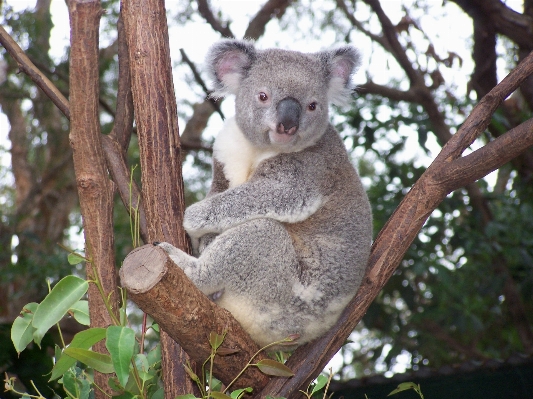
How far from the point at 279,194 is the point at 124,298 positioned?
865mm

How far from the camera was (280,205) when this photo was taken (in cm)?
275

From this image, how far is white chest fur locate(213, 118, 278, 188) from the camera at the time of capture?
121 inches

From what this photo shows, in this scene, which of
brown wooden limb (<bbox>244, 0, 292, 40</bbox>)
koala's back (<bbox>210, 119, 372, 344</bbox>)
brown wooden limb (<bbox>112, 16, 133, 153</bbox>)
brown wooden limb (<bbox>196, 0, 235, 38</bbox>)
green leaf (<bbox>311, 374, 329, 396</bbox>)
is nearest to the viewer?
green leaf (<bbox>311, 374, 329, 396</bbox>)

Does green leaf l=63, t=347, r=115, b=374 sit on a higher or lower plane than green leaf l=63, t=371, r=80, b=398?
higher

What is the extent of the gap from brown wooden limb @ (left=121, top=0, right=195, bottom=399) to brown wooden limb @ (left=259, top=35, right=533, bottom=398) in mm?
532

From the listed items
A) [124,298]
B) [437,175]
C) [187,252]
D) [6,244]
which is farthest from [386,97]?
[6,244]

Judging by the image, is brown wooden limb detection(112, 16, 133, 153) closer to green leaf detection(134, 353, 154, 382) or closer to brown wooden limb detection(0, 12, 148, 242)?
brown wooden limb detection(0, 12, 148, 242)

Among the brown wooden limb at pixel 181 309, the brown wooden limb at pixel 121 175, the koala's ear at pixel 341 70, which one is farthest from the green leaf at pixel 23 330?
the koala's ear at pixel 341 70

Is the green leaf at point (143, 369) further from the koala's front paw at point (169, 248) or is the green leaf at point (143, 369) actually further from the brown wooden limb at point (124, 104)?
the brown wooden limb at point (124, 104)

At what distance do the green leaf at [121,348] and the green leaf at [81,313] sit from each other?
69cm

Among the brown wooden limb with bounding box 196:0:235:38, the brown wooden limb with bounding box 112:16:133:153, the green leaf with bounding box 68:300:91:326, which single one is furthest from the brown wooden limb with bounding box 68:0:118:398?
the brown wooden limb with bounding box 196:0:235:38

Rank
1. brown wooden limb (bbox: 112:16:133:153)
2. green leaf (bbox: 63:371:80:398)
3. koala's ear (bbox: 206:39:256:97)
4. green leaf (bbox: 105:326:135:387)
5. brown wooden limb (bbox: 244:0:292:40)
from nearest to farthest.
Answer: green leaf (bbox: 105:326:135:387) < green leaf (bbox: 63:371:80:398) < brown wooden limb (bbox: 112:16:133:153) < koala's ear (bbox: 206:39:256:97) < brown wooden limb (bbox: 244:0:292:40)

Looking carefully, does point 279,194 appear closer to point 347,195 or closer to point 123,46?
point 347,195

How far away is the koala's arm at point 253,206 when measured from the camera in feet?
8.89
